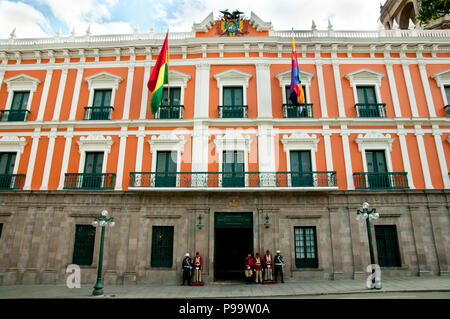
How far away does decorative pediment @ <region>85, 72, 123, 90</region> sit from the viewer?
1691 cm

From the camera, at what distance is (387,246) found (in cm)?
1422

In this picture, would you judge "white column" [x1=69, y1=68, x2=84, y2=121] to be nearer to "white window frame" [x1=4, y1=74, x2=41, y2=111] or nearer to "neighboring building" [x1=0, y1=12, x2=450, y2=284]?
"neighboring building" [x1=0, y1=12, x2=450, y2=284]

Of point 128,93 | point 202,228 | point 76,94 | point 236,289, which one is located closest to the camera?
point 236,289

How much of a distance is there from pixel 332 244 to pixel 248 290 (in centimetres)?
501

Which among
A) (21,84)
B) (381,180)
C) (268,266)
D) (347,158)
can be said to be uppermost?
(21,84)

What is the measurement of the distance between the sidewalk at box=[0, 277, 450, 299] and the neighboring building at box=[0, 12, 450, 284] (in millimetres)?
803

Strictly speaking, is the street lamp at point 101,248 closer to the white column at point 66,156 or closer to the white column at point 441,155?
the white column at point 66,156

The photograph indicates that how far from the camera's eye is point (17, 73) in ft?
57.2

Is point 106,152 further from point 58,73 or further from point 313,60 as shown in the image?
point 313,60

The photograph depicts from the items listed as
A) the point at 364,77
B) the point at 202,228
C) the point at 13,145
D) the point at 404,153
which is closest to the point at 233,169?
the point at 202,228

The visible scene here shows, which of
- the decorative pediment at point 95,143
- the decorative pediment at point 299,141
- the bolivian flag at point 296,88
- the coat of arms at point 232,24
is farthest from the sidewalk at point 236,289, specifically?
the coat of arms at point 232,24

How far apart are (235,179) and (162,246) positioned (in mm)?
5054

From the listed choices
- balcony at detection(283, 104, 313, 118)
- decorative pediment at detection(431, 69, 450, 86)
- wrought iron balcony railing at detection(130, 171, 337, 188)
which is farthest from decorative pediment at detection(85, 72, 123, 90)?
decorative pediment at detection(431, 69, 450, 86)

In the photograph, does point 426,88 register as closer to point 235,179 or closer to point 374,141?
point 374,141
